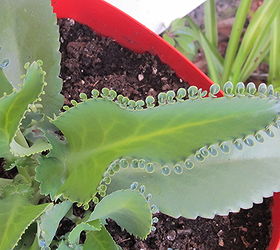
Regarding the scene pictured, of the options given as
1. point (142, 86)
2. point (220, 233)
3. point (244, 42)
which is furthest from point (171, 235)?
point (244, 42)

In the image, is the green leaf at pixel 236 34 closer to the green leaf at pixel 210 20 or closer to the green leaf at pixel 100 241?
the green leaf at pixel 210 20


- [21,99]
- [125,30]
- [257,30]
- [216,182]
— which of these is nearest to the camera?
[21,99]

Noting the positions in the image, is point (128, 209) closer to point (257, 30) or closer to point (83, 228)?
point (83, 228)

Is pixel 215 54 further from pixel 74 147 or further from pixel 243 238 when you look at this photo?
pixel 74 147

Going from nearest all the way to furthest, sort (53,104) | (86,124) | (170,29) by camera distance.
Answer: (86,124) → (53,104) → (170,29)

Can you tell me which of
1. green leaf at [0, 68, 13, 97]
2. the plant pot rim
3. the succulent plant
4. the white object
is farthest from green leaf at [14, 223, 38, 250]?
the white object

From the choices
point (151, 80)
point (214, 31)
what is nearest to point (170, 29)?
point (214, 31)
